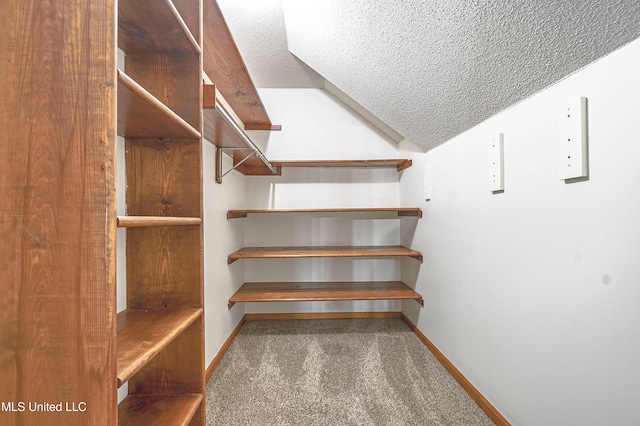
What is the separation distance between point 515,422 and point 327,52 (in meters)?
2.09

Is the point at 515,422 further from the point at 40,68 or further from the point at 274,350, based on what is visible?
the point at 40,68

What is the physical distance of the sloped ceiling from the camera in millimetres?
795

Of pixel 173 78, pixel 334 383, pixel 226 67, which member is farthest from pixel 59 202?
pixel 334 383

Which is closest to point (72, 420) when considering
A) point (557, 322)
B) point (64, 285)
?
point (64, 285)

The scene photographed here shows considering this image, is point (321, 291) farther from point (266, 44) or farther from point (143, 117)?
point (266, 44)

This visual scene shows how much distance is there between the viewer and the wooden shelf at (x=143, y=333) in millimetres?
636

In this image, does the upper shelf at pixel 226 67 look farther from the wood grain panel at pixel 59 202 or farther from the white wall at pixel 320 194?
the wood grain panel at pixel 59 202

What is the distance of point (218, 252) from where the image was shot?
5.85ft

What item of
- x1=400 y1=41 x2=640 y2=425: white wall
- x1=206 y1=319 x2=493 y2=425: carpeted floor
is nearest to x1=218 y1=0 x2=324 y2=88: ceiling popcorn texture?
x1=400 y1=41 x2=640 y2=425: white wall

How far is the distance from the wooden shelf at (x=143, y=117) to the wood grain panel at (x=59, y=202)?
0.27ft

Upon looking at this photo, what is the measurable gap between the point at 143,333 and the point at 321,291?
152cm

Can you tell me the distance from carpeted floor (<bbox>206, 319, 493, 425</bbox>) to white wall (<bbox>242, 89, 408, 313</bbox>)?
44 centimetres

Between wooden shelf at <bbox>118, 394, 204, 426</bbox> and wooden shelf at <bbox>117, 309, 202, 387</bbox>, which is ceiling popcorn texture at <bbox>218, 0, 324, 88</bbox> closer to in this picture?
wooden shelf at <bbox>117, 309, 202, 387</bbox>

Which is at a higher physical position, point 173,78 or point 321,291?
point 173,78
